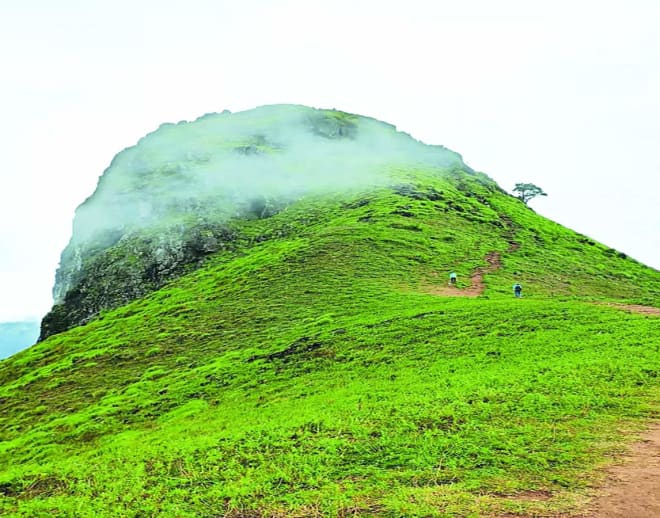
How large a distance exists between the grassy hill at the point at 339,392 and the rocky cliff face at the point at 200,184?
55.5ft

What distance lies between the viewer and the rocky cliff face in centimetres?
6669

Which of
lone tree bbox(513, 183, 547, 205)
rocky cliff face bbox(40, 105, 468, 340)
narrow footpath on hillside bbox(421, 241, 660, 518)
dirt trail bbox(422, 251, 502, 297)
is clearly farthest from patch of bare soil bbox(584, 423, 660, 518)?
lone tree bbox(513, 183, 547, 205)

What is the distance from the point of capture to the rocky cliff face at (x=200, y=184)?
2625 inches

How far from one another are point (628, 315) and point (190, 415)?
25777mm

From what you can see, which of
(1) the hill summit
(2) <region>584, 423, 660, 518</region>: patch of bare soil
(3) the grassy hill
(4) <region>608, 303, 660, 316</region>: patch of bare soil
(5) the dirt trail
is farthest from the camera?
(5) the dirt trail

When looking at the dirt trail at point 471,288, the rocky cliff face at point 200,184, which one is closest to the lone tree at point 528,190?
the rocky cliff face at point 200,184

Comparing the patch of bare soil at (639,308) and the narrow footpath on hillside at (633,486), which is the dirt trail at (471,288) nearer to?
the patch of bare soil at (639,308)

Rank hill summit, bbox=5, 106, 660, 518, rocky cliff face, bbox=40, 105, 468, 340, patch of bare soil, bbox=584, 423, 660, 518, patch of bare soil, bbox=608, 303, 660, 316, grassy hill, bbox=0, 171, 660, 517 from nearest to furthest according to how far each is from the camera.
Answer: patch of bare soil, bbox=584, 423, 660, 518
grassy hill, bbox=0, 171, 660, 517
hill summit, bbox=5, 106, 660, 518
patch of bare soil, bbox=608, 303, 660, 316
rocky cliff face, bbox=40, 105, 468, 340

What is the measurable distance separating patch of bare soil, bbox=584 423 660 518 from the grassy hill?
536mm

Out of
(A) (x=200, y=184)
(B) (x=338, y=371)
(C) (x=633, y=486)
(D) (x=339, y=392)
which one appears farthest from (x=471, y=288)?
(A) (x=200, y=184)

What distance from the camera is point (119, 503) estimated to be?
571 inches

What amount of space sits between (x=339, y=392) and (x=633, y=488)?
1224 centimetres

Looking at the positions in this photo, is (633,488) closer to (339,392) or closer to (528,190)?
(339,392)

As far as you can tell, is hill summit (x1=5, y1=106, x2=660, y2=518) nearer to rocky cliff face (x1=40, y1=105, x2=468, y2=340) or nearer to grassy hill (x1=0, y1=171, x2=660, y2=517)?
grassy hill (x1=0, y1=171, x2=660, y2=517)
